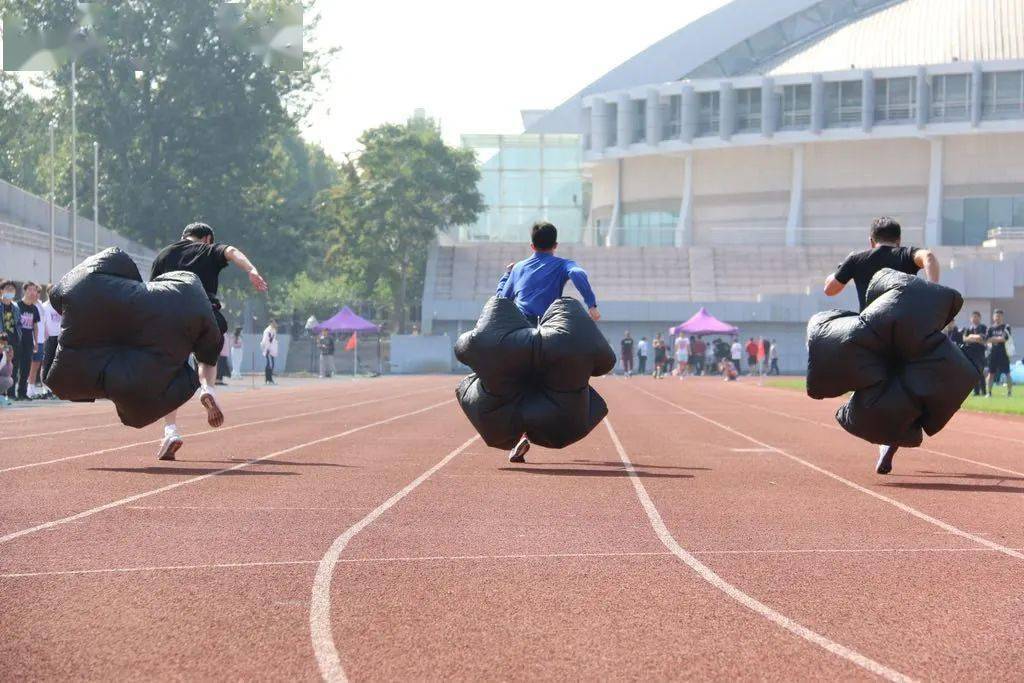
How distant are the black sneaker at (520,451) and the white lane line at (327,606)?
3216mm

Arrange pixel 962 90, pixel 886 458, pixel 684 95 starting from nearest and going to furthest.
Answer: pixel 886 458, pixel 962 90, pixel 684 95

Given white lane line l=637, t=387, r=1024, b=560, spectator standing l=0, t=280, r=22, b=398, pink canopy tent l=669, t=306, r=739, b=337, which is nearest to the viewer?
white lane line l=637, t=387, r=1024, b=560

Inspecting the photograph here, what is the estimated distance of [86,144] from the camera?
75.4m

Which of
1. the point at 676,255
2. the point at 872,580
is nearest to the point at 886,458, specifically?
the point at 872,580

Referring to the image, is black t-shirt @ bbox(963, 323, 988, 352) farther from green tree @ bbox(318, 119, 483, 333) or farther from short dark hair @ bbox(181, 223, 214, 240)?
green tree @ bbox(318, 119, 483, 333)

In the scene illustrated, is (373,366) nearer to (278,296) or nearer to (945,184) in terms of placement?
(278,296)

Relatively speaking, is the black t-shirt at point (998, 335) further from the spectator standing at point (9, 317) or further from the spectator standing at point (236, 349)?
the spectator standing at point (236, 349)

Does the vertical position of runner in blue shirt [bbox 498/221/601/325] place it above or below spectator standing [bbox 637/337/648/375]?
above

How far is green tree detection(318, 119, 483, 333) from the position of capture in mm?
82062

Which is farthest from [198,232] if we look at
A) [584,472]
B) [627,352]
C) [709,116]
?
[709,116]

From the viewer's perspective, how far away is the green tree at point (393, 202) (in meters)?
82.1

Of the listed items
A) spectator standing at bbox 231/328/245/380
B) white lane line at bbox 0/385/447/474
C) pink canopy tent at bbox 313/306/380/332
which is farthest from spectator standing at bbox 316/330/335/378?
white lane line at bbox 0/385/447/474

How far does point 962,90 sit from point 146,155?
4449 centimetres

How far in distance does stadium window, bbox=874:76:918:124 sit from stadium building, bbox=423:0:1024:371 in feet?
0.26
